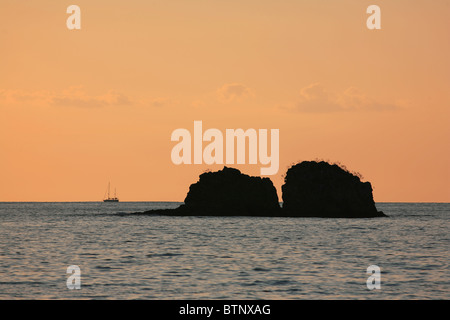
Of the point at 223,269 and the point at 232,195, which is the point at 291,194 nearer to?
the point at 232,195

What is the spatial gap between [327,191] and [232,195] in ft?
87.5

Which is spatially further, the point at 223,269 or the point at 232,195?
the point at 232,195

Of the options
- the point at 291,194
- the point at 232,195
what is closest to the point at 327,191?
the point at 291,194

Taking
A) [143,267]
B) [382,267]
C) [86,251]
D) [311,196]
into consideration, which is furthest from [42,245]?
[311,196]

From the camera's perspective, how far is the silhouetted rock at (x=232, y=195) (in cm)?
16450

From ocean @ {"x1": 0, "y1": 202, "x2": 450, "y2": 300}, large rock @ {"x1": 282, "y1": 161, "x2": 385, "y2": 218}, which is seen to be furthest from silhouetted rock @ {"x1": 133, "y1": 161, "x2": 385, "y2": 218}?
ocean @ {"x1": 0, "y1": 202, "x2": 450, "y2": 300}

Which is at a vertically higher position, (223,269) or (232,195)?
(232,195)

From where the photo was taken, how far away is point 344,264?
157ft

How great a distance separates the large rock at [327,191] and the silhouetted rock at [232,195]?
10.3 metres

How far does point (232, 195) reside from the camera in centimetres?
16625

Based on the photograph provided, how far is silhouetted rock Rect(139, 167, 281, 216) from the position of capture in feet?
540
